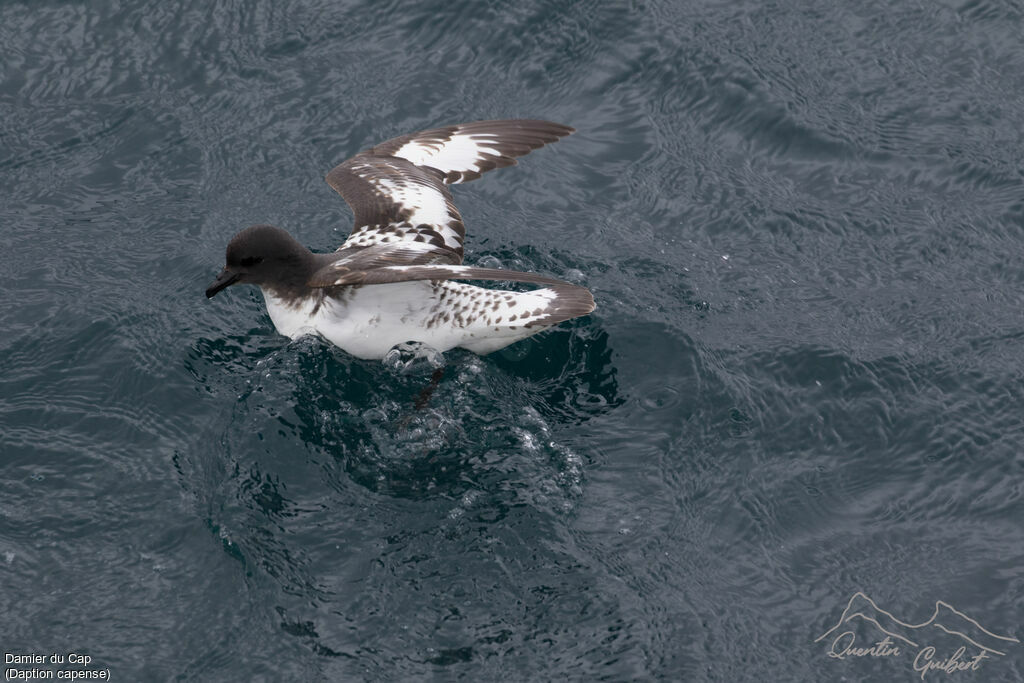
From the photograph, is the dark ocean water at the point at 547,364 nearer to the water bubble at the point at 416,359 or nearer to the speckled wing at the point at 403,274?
the water bubble at the point at 416,359

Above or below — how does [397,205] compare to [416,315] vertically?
above

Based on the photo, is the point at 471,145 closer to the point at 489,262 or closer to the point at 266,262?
the point at 489,262

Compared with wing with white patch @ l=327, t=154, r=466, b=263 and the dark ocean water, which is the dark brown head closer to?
the dark ocean water

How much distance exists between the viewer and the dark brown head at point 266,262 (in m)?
9.16

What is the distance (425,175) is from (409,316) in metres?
2.20

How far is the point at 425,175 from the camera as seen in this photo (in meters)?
11.0

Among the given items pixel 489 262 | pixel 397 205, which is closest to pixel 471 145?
pixel 397 205

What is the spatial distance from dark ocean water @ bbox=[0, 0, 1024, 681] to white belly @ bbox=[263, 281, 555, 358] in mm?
251

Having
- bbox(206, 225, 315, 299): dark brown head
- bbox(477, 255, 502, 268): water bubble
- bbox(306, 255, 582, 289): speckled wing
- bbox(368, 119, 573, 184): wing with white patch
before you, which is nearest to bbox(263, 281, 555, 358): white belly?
bbox(206, 225, 315, 299): dark brown head

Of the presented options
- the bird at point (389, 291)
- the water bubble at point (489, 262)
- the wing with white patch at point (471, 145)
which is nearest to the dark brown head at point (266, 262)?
the bird at point (389, 291)

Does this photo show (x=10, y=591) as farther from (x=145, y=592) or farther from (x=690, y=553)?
(x=690, y=553)

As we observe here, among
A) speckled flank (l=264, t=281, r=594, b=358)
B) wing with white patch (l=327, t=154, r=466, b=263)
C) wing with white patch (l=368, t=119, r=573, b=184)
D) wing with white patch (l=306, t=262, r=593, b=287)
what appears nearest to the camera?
wing with white patch (l=306, t=262, r=593, b=287)

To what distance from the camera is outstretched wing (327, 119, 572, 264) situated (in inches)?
400

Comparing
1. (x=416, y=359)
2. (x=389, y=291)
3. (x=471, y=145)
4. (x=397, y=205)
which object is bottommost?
(x=416, y=359)
